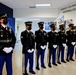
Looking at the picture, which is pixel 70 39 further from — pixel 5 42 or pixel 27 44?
pixel 5 42

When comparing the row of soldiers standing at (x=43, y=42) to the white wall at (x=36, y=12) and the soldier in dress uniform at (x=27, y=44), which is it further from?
the white wall at (x=36, y=12)

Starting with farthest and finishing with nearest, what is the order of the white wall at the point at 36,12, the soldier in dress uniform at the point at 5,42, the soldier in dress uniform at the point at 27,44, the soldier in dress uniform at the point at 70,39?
the white wall at the point at 36,12 → the soldier in dress uniform at the point at 70,39 → the soldier in dress uniform at the point at 27,44 → the soldier in dress uniform at the point at 5,42

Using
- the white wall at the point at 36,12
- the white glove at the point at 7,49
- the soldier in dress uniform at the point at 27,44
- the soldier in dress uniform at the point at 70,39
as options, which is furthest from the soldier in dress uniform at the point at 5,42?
the white wall at the point at 36,12

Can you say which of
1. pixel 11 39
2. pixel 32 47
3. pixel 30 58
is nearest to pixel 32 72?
pixel 30 58

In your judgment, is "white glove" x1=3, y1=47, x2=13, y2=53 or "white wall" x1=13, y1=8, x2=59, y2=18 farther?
"white wall" x1=13, y1=8, x2=59, y2=18

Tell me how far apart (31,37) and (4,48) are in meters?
1.19

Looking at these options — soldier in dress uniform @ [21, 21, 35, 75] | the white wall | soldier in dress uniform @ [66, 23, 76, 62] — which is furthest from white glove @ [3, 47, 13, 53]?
the white wall

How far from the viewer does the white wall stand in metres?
10.4

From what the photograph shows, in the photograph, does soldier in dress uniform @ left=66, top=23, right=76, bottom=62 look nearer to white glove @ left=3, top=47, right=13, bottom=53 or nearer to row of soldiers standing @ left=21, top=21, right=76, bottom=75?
row of soldiers standing @ left=21, top=21, right=76, bottom=75

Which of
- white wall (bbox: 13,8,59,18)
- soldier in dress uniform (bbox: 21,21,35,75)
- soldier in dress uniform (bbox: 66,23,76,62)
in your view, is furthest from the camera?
white wall (bbox: 13,8,59,18)

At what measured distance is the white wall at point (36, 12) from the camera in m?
10.4

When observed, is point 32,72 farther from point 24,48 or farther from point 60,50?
point 60,50

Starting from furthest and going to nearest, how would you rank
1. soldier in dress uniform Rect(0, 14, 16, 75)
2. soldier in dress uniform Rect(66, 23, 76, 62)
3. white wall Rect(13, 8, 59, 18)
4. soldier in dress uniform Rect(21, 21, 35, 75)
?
white wall Rect(13, 8, 59, 18) < soldier in dress uniform Rect(66, 23, 76, 62) < soldier in dress uniform Rect(21, 21, 35, 75) < soldier in dress uniform Rect(0, 14, 16, 75)

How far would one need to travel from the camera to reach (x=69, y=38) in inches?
240
